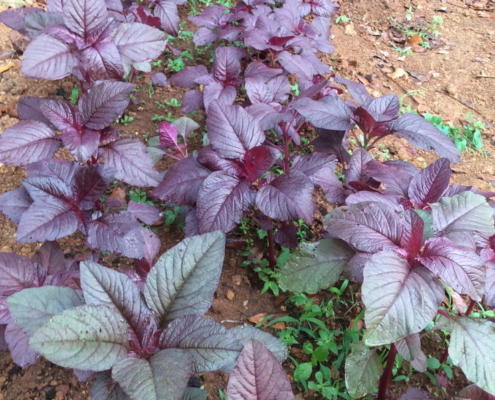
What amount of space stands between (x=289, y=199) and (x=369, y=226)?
359mm

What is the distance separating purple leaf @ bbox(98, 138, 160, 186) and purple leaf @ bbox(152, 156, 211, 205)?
0.21 feet

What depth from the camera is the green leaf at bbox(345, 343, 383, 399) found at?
1463mm

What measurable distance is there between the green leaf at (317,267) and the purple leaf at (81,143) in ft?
2.56

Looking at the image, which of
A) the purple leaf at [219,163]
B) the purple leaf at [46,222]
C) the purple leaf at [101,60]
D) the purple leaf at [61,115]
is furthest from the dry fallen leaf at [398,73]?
the purple leaf at [46,222]

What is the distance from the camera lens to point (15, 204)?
4.84ft

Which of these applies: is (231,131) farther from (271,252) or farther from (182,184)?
(271,252)

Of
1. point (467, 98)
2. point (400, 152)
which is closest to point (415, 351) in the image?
point (400, 152)

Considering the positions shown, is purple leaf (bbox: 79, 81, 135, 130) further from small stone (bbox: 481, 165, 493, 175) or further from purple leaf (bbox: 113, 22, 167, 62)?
small stone (bbox: 481, 165, 493, 175)

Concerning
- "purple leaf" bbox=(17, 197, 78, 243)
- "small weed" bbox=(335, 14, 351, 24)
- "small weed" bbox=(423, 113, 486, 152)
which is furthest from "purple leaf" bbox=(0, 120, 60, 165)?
"small weed" bbox=(335, 14, 351, 24)

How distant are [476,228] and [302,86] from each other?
1176mm

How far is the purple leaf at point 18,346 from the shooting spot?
49.4 inches

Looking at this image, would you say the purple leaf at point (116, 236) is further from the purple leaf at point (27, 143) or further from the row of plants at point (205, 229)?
the purple leaf at point (27, 143)

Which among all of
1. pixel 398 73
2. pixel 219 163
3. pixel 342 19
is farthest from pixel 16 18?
pixel 342 19

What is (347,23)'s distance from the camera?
13.1 feet
